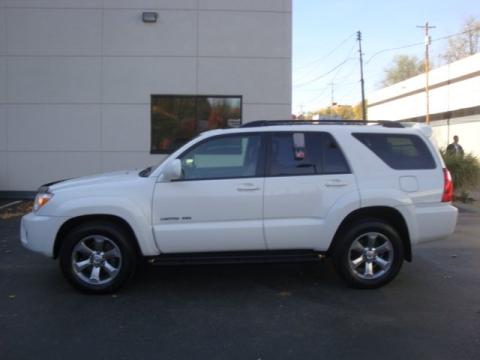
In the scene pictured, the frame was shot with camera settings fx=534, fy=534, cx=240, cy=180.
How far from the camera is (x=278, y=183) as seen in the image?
18.9 feet

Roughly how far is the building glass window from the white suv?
24.2ft

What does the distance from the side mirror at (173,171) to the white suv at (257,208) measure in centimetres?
1

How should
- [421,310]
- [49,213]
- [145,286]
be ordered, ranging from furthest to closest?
[145,286]
[49,213]
[421,310]

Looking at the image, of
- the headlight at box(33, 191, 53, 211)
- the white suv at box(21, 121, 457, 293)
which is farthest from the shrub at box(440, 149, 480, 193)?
the headlight at box(33, 191, 53, 211)

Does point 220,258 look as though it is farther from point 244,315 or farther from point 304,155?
point 304,155

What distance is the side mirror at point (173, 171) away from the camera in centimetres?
557

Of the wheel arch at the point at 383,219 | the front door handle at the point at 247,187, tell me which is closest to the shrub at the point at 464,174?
the wheel arch at the point at 383,219

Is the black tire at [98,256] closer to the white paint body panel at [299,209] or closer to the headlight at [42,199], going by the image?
the headlight at [42,199]

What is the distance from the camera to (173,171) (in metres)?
5.58

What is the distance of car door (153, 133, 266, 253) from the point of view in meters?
5.67

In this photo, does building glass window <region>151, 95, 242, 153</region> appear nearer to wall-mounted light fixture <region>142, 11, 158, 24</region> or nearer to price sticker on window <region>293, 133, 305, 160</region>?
wall-mounted light fixture <region>142, 11, 158, 24</region>

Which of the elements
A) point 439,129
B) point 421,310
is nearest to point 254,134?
point 421,310

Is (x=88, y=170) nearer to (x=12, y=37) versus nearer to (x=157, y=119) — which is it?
(x=157, y=119)

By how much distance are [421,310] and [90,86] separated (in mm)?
10414
